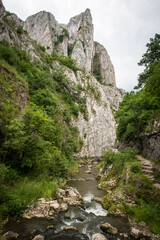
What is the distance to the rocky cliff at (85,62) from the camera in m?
37.5

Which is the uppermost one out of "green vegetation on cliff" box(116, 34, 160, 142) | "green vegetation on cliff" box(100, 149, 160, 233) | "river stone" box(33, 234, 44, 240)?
"green vegetation on cliff" box(116, 34, 160, 142)

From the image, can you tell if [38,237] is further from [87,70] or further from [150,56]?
[87,70]

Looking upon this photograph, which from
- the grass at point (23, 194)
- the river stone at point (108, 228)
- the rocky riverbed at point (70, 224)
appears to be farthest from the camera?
the grass at point (23, 194)

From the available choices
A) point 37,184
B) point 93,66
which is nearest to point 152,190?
point 37,184

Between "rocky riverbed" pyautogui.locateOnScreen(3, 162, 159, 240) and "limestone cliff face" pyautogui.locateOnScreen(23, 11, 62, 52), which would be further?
"limestone cliff face" pyautogui.locateOnScreen(23, 11, 62, 52)

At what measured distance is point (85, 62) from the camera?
6606cm

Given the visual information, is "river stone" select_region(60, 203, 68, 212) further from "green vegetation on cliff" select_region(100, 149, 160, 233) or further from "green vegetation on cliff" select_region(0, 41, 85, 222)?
"green vegetation on cliff" select_region(100, 149, 160, 233)

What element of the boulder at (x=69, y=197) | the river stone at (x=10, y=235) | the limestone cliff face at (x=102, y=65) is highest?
the limestone cliff face at (x=102, y=65)

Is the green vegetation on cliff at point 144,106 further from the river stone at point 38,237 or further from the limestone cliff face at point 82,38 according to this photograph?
the limestone cliff face at point 82,38

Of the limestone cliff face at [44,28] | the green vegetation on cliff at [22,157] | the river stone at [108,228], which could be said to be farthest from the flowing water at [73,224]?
the limestone cliff face at [44,28]

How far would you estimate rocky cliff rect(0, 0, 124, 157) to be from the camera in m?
37.5

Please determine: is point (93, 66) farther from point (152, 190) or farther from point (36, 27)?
point (152, 190)

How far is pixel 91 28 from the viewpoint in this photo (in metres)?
73.6

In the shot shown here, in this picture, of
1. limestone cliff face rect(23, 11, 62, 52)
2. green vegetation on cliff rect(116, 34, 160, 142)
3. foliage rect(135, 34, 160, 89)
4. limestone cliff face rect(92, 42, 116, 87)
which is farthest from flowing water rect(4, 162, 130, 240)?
limestone cliff face rect(92, 42, 116, 87)
